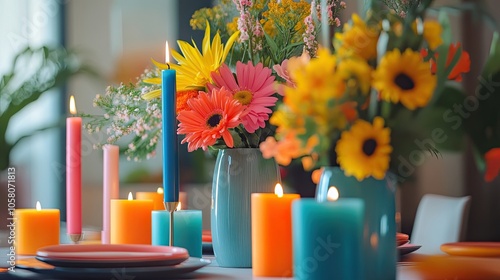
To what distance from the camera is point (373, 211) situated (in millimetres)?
880

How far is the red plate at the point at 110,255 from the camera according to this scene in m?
1.00

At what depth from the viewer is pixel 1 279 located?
100 centimetres

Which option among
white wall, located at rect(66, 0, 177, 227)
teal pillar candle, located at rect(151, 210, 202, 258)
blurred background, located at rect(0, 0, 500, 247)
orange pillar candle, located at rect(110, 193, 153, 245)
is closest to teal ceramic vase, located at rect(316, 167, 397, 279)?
teal pillar candle, located at rect(151, 210, 202, 258)

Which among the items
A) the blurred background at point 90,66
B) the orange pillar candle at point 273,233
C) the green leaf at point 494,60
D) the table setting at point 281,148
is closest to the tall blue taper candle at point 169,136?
the table setting at point 281,148

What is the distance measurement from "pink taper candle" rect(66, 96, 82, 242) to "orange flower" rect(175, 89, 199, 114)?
181mm

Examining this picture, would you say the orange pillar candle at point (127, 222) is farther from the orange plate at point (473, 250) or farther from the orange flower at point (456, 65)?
the orange flower at point (456, 65)

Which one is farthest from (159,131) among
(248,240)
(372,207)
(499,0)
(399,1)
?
(499,0)

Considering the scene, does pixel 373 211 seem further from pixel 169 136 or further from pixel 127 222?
pixel 127 222

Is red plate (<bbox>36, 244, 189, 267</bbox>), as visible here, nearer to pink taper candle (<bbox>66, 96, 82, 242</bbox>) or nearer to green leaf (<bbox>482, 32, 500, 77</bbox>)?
pink taper candle (<bbox>66, 96, 82, 242</bbox>)

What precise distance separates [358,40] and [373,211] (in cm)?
17

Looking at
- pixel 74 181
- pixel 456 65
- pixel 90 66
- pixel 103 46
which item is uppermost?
pixel 103 46

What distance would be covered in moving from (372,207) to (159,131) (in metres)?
0.59

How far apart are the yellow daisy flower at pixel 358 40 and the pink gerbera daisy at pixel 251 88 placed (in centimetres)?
33

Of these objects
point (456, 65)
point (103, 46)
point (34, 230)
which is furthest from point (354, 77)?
point (103, 46)
